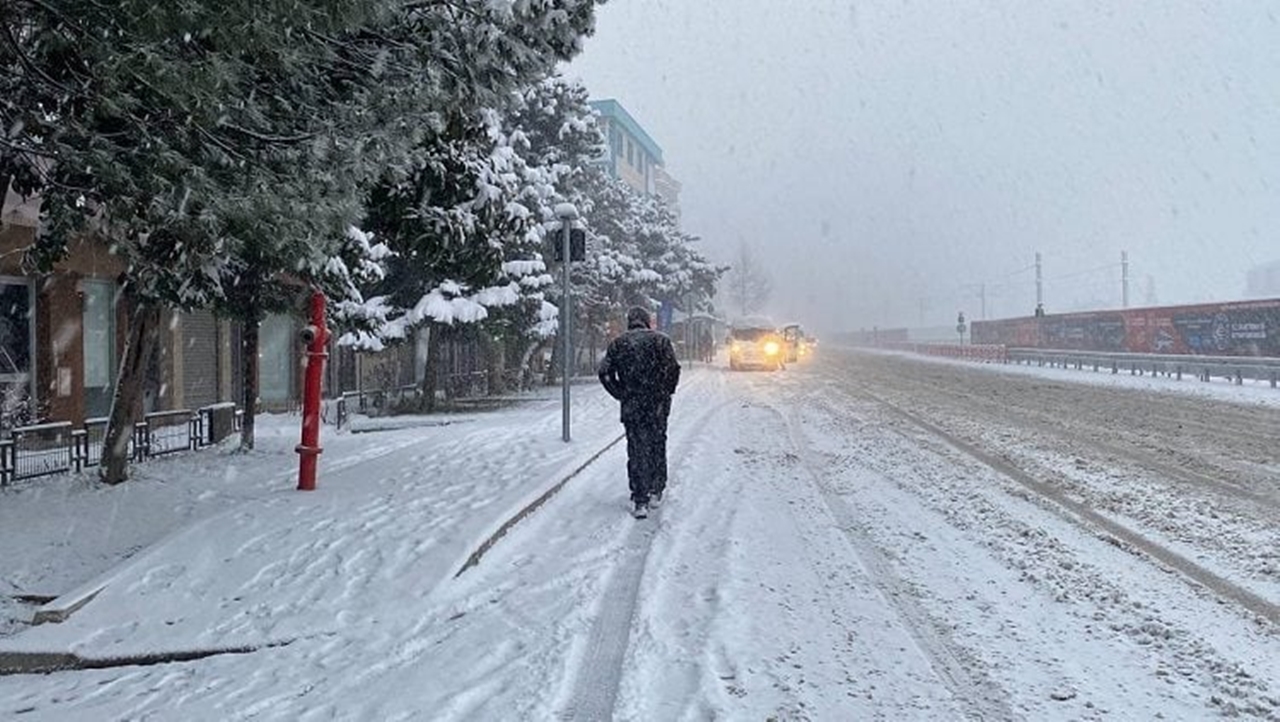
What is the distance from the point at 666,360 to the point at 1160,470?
660 cm

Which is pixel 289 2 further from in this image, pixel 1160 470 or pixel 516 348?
pixel 516 348

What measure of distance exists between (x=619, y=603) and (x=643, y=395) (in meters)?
2.79

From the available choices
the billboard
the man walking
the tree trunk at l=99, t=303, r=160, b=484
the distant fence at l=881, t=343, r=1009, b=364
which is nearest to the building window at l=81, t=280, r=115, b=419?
the tree trunk at l=99, t=303, r=160, b=484

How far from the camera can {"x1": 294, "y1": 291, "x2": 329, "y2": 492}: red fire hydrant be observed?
7826 millimetres

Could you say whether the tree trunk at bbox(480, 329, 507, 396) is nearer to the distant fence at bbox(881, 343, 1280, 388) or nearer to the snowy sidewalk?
the snowy sidewalk

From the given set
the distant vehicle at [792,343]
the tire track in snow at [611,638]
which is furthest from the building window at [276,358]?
the distant vehicle at [792,343]

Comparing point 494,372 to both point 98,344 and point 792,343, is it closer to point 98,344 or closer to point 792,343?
point 98,344

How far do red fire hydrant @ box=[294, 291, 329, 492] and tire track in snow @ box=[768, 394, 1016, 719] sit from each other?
491cm

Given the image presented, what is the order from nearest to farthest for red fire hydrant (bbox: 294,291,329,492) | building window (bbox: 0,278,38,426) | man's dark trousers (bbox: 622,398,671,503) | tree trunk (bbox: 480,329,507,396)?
man's dark trousers (bbox: 622,398,671,503) < red fire hydrant (bbox: 294,291,329,492) < building window (bbox: 0,278,38,426) < tree trunk (bbox: 480,329,507,396)

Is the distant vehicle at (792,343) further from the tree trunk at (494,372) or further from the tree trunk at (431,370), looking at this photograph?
the tree trunk at (431,370)

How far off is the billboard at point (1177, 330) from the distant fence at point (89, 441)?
31097mm

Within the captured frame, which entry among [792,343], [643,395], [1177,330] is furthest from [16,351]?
[792,343]

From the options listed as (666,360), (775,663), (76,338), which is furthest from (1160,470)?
(76,338)

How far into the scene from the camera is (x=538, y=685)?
13.1 ft
